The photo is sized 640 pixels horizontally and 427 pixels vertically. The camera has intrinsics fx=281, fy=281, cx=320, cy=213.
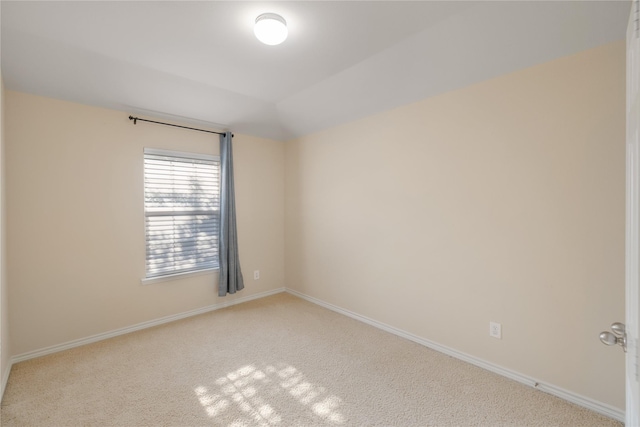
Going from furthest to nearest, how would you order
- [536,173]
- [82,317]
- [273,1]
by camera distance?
[82,317] < [536,173] < [273,1]

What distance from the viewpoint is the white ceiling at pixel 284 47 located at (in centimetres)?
168

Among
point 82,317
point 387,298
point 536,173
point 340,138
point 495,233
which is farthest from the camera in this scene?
point 340,138

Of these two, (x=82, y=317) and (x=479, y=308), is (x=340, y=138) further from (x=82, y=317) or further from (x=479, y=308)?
(x=82, y=317)

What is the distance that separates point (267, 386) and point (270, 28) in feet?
7.94

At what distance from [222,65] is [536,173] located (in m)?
2.54

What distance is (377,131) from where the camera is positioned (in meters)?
2.93

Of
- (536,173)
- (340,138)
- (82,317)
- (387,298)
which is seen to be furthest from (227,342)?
(536,173)

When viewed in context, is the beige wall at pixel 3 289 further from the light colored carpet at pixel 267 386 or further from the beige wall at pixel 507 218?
the beige wall at pixel 507 218

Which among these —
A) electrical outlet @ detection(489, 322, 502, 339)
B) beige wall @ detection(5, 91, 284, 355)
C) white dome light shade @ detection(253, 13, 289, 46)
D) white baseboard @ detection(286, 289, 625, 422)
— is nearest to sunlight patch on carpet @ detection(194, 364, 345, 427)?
white baseboard @ detection(286, 289, 625, 422)

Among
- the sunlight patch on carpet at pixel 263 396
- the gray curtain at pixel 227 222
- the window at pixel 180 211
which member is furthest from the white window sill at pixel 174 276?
the sunlight patch on carpet at pixel 263 396

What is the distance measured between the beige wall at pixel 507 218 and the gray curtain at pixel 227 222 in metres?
1.44

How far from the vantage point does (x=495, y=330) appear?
7.09 feet

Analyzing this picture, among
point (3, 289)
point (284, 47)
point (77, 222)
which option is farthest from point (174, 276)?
point (284, 47)

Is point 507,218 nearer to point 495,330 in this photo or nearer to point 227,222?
point 495,330
